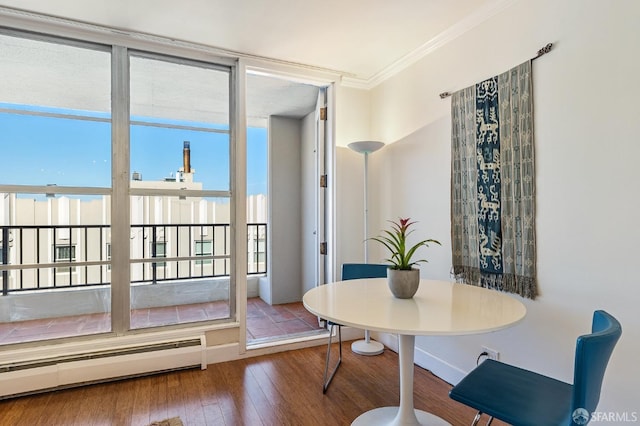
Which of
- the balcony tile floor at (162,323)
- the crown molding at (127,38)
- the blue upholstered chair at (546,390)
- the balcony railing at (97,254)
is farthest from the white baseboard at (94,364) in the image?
the crown molding at (127,38)

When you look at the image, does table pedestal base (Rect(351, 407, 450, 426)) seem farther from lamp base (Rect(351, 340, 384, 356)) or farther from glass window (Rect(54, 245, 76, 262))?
glass window (Rect(54, 245, 76, 262))

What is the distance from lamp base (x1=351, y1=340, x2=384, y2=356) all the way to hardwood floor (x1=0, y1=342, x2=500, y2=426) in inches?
8.2

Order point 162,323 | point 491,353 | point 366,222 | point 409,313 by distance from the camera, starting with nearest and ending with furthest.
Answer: point 409,313, point 491,353, point 162,323, point 366,222

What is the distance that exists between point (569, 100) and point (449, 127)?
32.7 inches

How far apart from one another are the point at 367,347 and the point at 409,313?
172 centimetres

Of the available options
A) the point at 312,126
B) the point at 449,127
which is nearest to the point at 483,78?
the point at 449,127

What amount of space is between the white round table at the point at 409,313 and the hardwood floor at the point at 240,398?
0.25 meters

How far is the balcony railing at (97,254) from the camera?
2412 mm

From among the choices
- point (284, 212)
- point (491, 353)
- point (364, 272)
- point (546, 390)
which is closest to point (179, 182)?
point (364, 272)

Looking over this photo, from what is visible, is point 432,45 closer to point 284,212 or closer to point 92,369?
point 284,212

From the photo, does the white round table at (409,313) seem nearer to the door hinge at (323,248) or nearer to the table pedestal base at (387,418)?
the table pedestal base at (387,418)

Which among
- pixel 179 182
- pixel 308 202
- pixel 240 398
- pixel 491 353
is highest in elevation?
pixel 179 182

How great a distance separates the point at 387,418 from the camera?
1.97 metres

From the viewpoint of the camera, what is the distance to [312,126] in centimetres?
452
